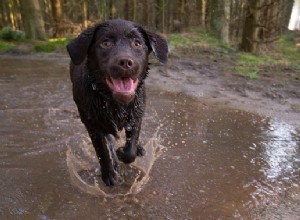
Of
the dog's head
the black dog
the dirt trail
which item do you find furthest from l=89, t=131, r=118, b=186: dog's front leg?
the dirt trail

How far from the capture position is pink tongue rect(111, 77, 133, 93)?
3.53 m

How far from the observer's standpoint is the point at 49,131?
5.81 m

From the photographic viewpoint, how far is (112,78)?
353 cm

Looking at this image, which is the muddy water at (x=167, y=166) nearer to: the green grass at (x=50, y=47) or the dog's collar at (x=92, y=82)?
the dog's collar at (x=92, y=82)

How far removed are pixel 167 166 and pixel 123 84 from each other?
5.12ft

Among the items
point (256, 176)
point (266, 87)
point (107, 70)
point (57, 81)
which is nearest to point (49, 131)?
point (107, 70)

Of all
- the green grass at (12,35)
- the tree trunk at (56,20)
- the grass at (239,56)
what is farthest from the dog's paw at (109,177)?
the tree trunk at (56,20)

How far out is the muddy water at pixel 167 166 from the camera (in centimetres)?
369

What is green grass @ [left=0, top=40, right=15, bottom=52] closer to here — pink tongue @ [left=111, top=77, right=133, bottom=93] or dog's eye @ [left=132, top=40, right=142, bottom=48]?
dog's eye @ [left=132, top=40, right=142, bottom=48]

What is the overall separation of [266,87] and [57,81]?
4913 millimetres

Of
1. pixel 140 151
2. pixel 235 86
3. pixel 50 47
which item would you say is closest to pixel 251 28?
pixel 235 86

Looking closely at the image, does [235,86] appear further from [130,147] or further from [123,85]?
[123,85]

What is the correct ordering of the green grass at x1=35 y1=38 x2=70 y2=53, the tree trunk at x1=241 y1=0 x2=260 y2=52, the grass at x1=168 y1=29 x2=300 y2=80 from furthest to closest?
the green grass at x1=35 y1=38 x2=70 y2=53 < the tree trunk at x1=241 y1=0 x2=260 y2=52 < the grass at x1=168 y1=29 x2=300 y2=80

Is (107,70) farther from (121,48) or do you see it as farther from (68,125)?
(68,125)
